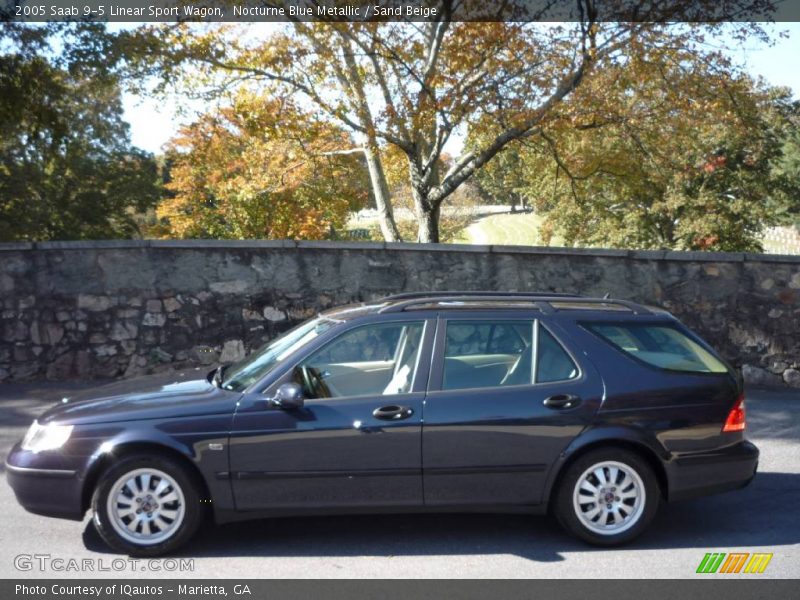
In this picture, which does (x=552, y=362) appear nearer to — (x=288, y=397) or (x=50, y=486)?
(x=288, y=397)

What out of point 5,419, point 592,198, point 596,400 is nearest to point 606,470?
point 596,400

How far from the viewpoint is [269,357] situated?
19.0 ft

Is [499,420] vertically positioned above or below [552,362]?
below

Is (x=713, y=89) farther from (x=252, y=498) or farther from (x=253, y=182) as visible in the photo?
(x=252, y=498)

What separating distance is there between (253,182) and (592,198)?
11799 millimetres

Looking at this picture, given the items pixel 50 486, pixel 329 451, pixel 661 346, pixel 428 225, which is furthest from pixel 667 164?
pixel 50 486

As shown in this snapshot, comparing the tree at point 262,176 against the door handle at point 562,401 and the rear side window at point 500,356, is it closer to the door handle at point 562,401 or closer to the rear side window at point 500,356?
the rear side window at point 500,356

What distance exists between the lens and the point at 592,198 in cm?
2709

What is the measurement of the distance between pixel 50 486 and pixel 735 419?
4.26m

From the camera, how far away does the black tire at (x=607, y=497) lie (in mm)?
5359

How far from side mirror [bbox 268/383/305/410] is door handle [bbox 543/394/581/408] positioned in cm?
151

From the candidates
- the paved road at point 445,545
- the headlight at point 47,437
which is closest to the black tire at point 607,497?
the paved road at point 445,545

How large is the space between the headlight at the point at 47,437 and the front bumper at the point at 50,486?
0.06m

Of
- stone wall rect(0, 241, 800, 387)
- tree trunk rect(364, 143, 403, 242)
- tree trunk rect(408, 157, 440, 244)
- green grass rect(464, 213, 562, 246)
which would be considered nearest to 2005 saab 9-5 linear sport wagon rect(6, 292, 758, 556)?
stone wall rect(0, 241, 800, 387)
